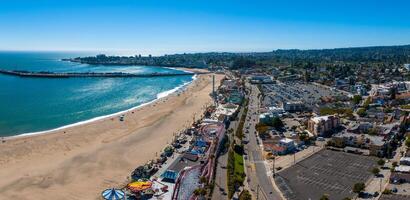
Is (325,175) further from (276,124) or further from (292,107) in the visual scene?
(292,107)

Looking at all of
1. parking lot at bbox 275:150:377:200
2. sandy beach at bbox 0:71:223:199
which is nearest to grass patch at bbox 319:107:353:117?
parking lot at bbox 275:150:377:200

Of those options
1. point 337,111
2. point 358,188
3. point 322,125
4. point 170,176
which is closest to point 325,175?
point 358,188

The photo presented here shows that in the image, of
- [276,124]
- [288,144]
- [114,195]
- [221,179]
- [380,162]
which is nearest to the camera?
[114,195]

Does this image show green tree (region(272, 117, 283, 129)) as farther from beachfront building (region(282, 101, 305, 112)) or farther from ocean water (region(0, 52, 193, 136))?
ocean water (region(0, 52, 193, 136))

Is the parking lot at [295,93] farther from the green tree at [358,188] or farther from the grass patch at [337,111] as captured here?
the green tree at [358,188]

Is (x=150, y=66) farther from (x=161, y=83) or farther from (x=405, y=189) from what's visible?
(x=405, y=189)

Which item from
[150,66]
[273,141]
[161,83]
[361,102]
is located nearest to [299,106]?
[361,102]
